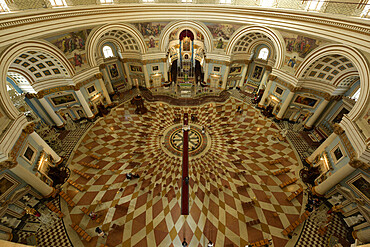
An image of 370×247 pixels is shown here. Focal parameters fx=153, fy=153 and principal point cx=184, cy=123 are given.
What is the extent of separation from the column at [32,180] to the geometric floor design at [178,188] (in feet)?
4.27

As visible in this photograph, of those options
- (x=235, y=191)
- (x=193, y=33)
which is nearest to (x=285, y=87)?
(x=235, y=191)

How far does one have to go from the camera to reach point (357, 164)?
9.71 metres

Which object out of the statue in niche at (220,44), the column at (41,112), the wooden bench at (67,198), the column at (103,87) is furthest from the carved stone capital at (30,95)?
the statue in niche at (220,44)

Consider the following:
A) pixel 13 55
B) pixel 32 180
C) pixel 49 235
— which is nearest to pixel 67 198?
pixel 49 235

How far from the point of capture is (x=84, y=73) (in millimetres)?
17109

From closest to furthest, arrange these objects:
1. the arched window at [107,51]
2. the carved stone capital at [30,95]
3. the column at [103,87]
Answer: the carved stone capital at [30,95] → the column at [103,87] → the arched window at [107,51]

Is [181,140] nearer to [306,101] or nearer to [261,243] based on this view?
[261,243]

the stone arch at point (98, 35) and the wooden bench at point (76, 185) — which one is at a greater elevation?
the stone arch at point (98, 35)

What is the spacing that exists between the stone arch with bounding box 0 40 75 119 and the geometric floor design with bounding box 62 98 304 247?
6591 mm

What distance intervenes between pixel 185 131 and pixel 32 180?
459 inches

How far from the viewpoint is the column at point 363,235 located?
968cm

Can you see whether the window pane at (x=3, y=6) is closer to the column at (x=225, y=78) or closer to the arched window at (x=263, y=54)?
the column at (x=225, y=78)

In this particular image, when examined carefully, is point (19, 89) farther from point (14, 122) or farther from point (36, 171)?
point (36, 171)

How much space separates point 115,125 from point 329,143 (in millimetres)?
21476
